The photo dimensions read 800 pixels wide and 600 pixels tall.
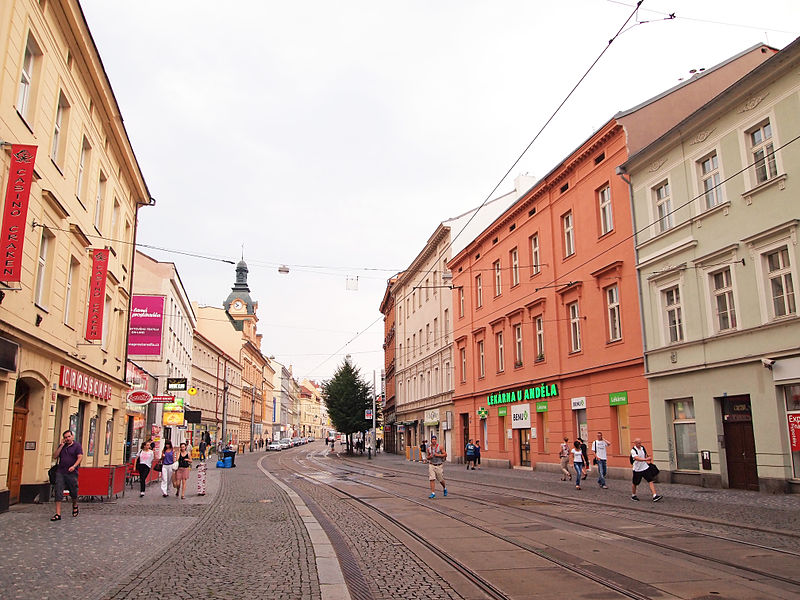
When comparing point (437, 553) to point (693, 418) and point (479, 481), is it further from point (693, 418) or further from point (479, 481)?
point (479, 481)

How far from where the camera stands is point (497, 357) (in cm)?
3609

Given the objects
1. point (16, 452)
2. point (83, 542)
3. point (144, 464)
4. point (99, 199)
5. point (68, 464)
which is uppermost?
point (99, 199)

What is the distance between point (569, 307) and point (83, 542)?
22088mm

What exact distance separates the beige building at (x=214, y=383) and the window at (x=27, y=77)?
36.5 m

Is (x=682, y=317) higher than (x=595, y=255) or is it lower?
lower

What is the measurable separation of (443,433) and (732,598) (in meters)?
38.9

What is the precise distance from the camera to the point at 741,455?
A: 734 inches

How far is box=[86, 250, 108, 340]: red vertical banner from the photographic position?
19047 mm

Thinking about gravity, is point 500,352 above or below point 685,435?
above

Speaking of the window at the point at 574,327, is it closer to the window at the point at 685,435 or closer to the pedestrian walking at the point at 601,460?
the pedestrian walking at the point at 601,460

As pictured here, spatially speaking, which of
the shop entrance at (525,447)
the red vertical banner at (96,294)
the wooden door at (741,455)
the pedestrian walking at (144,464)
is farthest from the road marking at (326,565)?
the shop entrance at (525,447)

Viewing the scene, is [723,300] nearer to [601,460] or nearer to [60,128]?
[601,460]

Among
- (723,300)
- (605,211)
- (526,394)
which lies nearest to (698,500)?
(723,300)

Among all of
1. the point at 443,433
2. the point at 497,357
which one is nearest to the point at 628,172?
the point at 497,357
